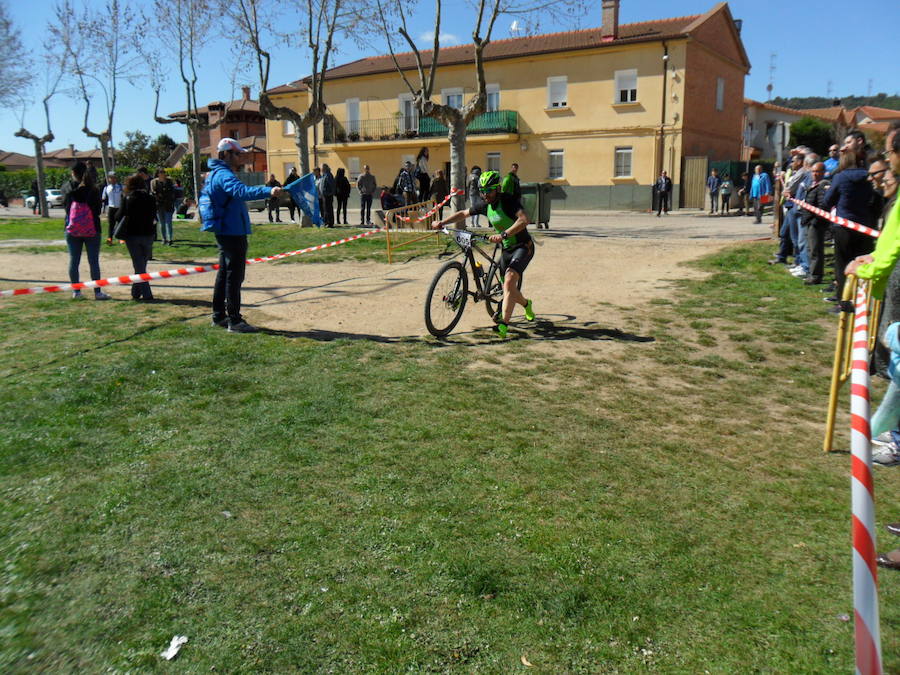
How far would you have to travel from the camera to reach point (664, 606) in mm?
3053

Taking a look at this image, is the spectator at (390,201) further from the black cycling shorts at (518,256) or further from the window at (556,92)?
the window at (556,92)

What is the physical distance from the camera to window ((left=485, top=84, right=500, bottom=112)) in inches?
1455

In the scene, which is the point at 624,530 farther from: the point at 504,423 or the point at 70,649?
the point at 70,649

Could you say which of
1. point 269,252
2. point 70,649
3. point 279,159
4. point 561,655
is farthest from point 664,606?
point 279,159

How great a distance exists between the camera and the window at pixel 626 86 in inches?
1310

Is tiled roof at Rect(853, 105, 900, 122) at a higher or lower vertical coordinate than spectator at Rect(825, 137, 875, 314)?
higher

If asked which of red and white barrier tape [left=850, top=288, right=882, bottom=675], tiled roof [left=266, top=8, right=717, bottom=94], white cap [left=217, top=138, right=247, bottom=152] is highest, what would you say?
tiled roof [left=266, top=8, right=717, bottom=94]

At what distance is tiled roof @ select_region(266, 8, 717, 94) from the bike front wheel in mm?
28627

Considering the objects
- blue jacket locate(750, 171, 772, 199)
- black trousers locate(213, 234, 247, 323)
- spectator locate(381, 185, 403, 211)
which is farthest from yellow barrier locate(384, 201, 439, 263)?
blue jacket locate(750, 171, 772, 199)

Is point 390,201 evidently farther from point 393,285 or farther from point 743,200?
point 743,200

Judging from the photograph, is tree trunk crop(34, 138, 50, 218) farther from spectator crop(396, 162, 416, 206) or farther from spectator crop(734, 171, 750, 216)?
spectator crop(734, 171, 750, 216)

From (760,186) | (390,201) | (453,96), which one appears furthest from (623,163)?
(390,201)

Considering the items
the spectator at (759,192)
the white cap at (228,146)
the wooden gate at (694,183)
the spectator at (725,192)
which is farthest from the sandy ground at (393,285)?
the wooden gate at (694,183)

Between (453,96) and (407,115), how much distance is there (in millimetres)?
3258
